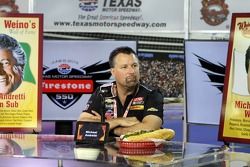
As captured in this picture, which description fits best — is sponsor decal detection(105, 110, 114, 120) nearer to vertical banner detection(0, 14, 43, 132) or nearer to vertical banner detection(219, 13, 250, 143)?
vertical banner detection(0, 14, 43, 132)

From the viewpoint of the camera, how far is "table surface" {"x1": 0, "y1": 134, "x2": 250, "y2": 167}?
2150 mm

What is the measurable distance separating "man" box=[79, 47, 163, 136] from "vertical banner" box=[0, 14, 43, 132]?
0.48 metres

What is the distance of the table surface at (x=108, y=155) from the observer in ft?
7.06

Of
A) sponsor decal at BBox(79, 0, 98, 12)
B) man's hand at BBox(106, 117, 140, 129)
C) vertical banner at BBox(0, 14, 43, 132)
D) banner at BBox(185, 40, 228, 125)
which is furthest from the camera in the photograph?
sponsor decal at BBox(79, 0, 98, 12)

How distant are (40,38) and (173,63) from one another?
2.14 m

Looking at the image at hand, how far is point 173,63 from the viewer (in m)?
5.89

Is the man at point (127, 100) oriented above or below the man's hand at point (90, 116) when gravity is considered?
above

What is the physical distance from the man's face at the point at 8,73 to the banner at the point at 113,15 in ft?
6.77

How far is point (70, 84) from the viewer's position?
4.94 meters

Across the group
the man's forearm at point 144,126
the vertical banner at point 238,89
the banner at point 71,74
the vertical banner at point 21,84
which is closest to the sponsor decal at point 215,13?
the banner at point 71,74

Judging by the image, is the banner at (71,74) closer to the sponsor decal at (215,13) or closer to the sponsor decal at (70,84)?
the sponsor decal at (70,84)

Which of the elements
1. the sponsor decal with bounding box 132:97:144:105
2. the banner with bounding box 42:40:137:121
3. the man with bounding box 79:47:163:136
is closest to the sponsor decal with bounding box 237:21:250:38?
the man with bounding box 79:47:163:136

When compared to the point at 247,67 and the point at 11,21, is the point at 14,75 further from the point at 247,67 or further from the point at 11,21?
the point at 247,67

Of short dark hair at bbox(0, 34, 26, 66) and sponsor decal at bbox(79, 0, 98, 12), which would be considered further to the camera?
sponsor decal at bbox(79, 0, 98, 12)
